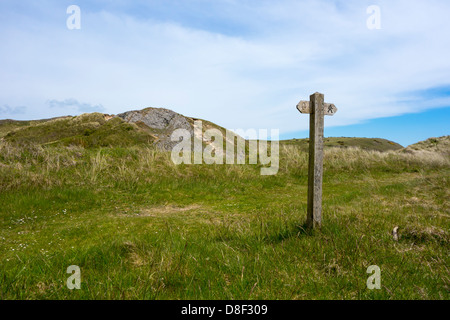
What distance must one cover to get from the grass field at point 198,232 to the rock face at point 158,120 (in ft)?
27.0

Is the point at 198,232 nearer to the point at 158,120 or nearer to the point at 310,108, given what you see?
the point at 310,108

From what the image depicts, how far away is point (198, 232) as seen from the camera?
533 cm

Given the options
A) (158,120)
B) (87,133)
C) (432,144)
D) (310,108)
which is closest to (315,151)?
(310,108)

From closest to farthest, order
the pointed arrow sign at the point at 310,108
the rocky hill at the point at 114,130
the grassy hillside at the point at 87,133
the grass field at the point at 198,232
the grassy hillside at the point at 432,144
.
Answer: the grass field at the point at 198,232, the pointed arrow sign at the point at 310,108, the grassy hillside at the point at 87,133, the rocky hill at the point at 114,130, the grassy hillside at the point at 432,144

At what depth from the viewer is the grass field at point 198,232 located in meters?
2.86

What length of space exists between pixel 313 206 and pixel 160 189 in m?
5.92

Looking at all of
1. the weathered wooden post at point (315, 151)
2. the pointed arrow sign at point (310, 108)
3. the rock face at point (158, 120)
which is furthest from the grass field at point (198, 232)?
the rock face at point (158, 120)

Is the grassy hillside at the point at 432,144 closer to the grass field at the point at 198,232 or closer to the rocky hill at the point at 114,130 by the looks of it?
the rocky hill at the point at 114,130

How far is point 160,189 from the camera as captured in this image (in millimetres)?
9336

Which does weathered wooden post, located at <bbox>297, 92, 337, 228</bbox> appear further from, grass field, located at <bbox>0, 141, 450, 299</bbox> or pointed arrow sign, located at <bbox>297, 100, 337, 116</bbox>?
grass field, located at <bbox>0, 141, 450, 299</bbox>

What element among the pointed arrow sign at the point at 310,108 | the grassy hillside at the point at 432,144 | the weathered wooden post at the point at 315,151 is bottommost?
the weathered wooden post at the point at 315,151

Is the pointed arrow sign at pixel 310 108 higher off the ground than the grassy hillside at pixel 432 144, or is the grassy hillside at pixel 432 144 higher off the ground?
the grassy hillside at pixel 432 144
